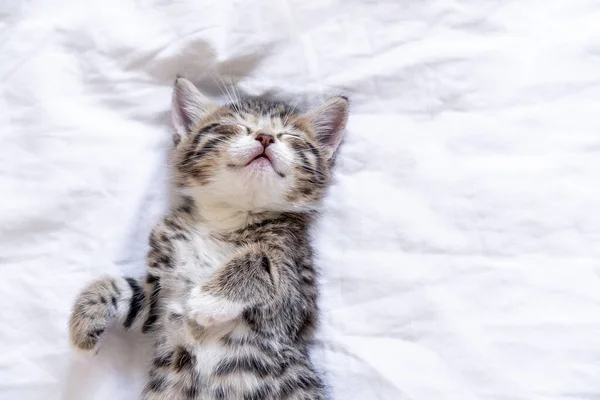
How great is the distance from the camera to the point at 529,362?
1.29 meters

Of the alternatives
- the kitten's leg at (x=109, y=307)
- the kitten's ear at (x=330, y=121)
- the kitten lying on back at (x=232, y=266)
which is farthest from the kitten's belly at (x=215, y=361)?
the kitten's ear at (x=330, y=121)

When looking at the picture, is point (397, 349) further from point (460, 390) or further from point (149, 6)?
point (149, 6)

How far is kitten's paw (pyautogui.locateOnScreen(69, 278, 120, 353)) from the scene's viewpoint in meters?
1.37

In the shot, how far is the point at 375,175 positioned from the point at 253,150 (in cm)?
33

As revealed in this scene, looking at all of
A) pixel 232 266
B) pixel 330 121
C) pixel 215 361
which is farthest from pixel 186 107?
pixel 215 361

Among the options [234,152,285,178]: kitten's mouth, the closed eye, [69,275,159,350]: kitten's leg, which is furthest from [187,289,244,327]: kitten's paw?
the closed eye

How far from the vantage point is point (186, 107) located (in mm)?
1591

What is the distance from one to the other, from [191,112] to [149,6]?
1.10 feet

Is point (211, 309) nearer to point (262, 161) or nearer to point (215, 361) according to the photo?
point (215, 361)

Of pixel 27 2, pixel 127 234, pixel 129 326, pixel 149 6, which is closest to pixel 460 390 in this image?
pixel 129 326

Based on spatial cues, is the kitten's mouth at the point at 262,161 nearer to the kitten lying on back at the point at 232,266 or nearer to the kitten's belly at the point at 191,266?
the kitten lying on back at the point at 232,266

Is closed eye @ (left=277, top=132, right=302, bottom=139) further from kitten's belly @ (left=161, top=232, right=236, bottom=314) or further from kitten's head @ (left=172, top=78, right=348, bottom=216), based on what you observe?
kitten's belly @ (left=161, top=232, right=236, bottom=314)

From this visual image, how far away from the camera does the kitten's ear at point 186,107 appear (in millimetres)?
1565

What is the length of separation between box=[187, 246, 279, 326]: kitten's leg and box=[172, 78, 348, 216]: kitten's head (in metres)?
0.19
